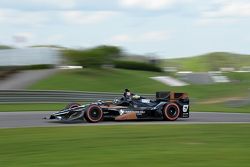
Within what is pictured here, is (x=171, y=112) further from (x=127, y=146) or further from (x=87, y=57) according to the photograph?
(x=87, y=57)

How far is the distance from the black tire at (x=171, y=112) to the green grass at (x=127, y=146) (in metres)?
2.55

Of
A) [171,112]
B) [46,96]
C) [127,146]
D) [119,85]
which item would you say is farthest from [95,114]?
[119,85]

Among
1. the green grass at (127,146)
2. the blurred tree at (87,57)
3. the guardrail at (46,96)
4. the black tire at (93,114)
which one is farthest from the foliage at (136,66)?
the green grass at (127,146)

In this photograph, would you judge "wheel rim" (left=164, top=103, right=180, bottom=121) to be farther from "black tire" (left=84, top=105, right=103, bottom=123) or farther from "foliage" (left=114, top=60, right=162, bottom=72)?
"foliage" (left=114, top=60, right=162, bottom=72)

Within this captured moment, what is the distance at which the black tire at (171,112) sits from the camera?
18.1 metres

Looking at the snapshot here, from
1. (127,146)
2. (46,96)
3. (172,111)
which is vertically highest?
(46,96)

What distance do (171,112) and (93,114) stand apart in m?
2.68

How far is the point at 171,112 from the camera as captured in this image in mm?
18203

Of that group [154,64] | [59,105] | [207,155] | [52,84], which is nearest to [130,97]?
[207,155]

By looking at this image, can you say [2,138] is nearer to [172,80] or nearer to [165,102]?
[165,102]

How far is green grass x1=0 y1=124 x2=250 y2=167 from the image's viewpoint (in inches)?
349

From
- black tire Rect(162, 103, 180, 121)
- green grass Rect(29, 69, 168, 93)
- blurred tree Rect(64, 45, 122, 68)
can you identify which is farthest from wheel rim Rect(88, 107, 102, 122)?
blurred tree Rect(64, 45, 122, 68)

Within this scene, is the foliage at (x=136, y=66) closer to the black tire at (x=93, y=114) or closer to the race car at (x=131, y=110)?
the race car at (x=131, y=110)

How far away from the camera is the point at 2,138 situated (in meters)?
12.6
